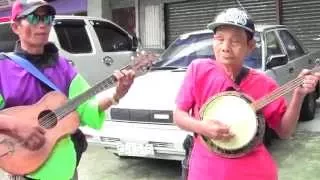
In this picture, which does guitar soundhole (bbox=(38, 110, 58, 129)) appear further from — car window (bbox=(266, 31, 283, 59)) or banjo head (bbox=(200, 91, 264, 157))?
car window (bbox=(266, 31, 283, 59))

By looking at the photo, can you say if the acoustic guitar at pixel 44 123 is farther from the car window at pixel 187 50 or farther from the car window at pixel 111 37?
the car window at pixel 111 37

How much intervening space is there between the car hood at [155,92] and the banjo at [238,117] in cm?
313

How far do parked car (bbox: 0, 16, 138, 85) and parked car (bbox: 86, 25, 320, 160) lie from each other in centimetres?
212

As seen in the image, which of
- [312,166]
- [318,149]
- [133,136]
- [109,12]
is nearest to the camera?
[133,136]

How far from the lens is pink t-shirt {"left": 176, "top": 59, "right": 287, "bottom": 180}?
2568 mm

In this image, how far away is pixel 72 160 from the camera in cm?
287

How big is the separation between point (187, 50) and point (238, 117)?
4652 millimetres

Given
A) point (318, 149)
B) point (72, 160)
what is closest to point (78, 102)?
point (72, 160)

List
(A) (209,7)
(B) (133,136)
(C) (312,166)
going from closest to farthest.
→ 1. (B) (133,136)
2. (C) (312,166)
3. (A) (209,7)

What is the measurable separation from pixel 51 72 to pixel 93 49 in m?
6.62

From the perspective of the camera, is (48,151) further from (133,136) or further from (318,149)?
(318,149)

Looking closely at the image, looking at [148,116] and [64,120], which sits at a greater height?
[64,120]

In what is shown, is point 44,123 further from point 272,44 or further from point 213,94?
point 272,44

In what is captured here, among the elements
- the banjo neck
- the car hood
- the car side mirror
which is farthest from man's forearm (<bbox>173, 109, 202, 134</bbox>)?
the car side mirror
